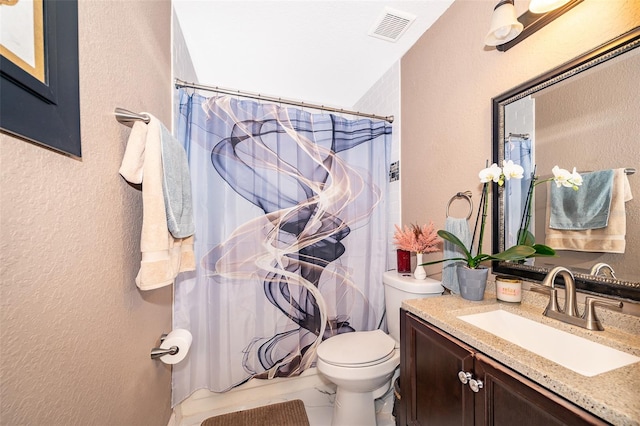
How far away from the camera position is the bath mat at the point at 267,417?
1.51 m

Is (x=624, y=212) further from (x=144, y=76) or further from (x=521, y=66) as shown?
(x=144, y=76)

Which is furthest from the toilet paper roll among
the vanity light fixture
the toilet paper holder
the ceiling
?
the vanity light fixture

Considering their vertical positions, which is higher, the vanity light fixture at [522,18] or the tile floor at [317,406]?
the vanity light fixture at [522,18]

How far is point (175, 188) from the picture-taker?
98cm

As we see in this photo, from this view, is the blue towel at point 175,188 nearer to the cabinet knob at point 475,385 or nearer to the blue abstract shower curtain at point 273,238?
the blue abstract shower curtain at point 273,238

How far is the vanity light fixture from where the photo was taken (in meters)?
0.95

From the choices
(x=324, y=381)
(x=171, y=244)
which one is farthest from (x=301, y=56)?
(x=324, y=381)

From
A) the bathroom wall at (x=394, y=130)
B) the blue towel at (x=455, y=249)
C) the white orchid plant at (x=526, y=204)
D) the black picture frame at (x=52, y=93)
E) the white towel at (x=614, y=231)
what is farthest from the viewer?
the bathroom wall at (x=394, y=130)

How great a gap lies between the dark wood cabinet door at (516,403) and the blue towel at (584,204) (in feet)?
2.15

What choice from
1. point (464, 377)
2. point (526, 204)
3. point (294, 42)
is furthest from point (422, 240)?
point (294, 42)

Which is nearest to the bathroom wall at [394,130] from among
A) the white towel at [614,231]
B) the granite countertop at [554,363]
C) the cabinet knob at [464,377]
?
the granite countertop at [554,363]

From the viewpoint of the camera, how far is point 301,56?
5.95ft

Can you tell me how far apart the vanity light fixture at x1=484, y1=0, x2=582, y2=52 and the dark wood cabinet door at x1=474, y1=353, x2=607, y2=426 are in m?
1.24

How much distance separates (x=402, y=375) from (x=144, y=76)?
5.62ft
